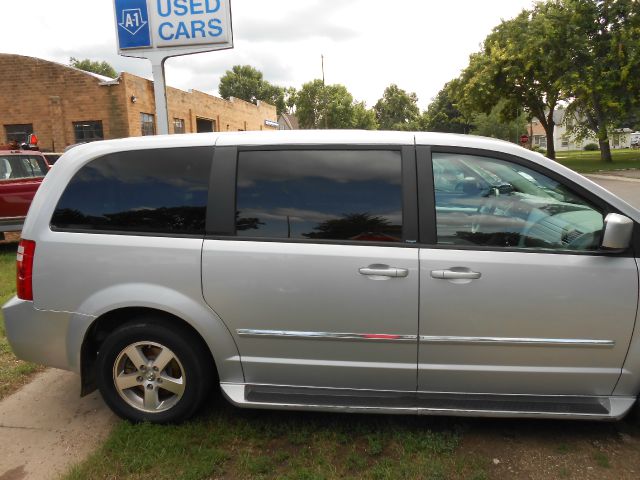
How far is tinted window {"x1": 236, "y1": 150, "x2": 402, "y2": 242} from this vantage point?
9.27ft

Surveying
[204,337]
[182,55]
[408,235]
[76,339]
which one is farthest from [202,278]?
[182,55]

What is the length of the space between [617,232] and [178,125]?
84.0ft

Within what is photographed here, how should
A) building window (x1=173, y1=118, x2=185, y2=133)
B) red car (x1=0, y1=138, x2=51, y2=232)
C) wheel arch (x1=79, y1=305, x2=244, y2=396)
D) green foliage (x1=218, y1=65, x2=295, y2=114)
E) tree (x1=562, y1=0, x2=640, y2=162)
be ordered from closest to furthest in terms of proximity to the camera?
wheel arch (x1=79, y1=305, x2=244, y2=396), red car (x1=0, y1=138, x2=51, y2=232), tree (x1=562, y1=0, x2=640, y2=162), building window (x1=173, y1=118, x2=185, y2=133), green foliage (x1=218, y1=65, x2=295, y2=114)

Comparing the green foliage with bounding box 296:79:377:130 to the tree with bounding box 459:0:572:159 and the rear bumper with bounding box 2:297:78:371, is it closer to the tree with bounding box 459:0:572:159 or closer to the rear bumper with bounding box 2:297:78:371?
the tree with bounding box 459:0:572:159

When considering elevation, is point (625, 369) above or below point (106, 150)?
below

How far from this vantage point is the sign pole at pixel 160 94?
29.3 ft

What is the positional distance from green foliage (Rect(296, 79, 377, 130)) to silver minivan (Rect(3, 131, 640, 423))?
65401mm

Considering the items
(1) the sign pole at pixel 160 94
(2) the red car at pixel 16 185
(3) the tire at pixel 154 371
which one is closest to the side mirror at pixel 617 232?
(3) the tire at pixel 154 371

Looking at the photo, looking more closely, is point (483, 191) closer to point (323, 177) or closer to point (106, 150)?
point (323, 177)

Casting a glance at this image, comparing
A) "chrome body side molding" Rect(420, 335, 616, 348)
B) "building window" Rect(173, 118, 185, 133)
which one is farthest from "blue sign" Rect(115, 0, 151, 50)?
"building window" Rect(173, 118, 185, 133)

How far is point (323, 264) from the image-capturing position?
9.08 ft

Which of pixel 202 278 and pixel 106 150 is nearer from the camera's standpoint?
pixel 202 278

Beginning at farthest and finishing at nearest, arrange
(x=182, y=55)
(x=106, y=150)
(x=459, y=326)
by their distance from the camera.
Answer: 1. (x=182, y=55)
2. (x=106, y=150)
3. (x=459, y=326)

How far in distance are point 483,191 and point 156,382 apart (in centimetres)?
226
